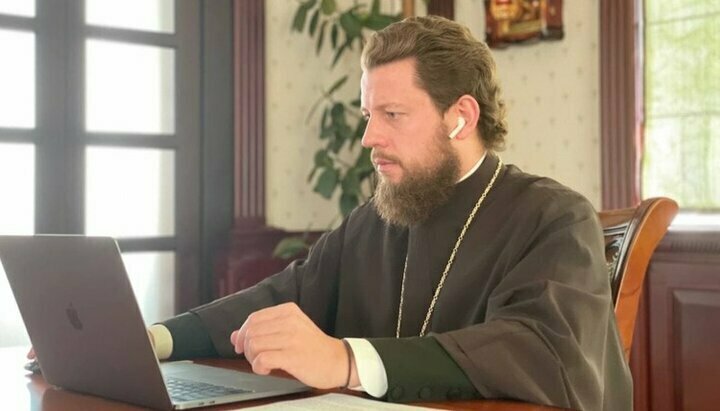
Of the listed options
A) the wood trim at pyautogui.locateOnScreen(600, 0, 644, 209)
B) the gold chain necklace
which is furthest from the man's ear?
the wood trim at pyautogui.locateOnScreen(600, 0, 644, 209)

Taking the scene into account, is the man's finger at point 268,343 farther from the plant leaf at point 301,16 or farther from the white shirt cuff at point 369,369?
the plant leaf at point 301,16

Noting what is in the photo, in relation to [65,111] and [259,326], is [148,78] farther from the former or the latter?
[259,326]

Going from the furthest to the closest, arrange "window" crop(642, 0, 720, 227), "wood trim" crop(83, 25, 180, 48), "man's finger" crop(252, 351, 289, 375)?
"wood trim" crop(83, 25, 180, 48), "window" crop(642, 0, 720, 227), "man's finger" crop(252, 351, 289, 375)

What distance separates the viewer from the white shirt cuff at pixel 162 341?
6.80ft

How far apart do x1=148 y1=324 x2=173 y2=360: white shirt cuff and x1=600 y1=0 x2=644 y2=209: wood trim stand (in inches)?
95.0

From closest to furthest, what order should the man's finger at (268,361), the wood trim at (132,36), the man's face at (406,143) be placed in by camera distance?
the man's finger at (268,361)
the man's face at (406,143)
the wood trim at (132,36)

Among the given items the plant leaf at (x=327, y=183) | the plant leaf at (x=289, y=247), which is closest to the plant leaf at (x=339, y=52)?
the plant leaf at (x=327, y=183)

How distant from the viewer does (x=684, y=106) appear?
3.87 metres

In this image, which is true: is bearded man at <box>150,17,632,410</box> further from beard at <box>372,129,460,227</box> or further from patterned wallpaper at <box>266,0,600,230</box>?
patterned wallpaper at <box>266,0,600,230</box>

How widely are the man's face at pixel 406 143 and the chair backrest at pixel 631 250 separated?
377 millimetres

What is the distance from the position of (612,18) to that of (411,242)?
221 cm

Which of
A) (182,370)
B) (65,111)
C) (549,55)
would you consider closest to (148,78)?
(65,111)

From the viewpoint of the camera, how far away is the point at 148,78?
14.4 feet

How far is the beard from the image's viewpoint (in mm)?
2186
